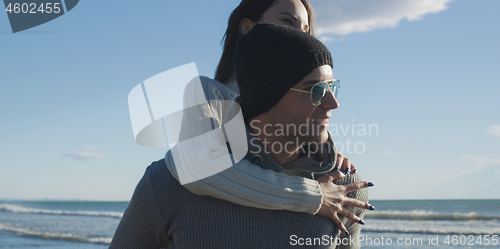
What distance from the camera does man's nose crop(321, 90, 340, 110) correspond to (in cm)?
177

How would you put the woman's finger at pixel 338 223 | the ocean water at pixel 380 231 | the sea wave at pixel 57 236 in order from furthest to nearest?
the sea wave at pixel 57 236
the ocean water at pixel 380 231
the woman's finger at pixel 338 223

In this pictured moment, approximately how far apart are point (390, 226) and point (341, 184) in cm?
1232

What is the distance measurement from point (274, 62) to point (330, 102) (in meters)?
0.30

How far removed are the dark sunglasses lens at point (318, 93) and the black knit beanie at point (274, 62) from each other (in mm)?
78

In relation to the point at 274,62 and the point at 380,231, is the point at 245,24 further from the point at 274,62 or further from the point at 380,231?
the point at 380,231

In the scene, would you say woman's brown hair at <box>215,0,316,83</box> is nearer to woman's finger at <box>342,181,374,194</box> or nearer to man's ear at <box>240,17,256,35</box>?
man's ear at <box>240,17,256,35</box>

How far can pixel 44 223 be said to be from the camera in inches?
664

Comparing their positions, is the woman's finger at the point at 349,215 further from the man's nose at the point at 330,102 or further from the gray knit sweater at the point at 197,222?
the man's nose at the point at 330,102

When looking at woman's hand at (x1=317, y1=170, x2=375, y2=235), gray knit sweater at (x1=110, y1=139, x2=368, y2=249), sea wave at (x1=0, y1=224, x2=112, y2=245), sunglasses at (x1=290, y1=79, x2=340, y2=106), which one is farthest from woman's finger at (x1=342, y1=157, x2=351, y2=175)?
sea wave at (x1=0, y1=224, x2=112, y2=245)

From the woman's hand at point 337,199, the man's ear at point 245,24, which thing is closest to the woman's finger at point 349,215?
the woman's hand at point 337,199

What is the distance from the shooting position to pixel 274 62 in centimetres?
181

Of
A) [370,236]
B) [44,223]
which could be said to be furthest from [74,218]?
[370,236]

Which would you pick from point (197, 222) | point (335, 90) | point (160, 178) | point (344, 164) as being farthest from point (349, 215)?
point (160, 178)

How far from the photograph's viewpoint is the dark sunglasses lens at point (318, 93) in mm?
1743
